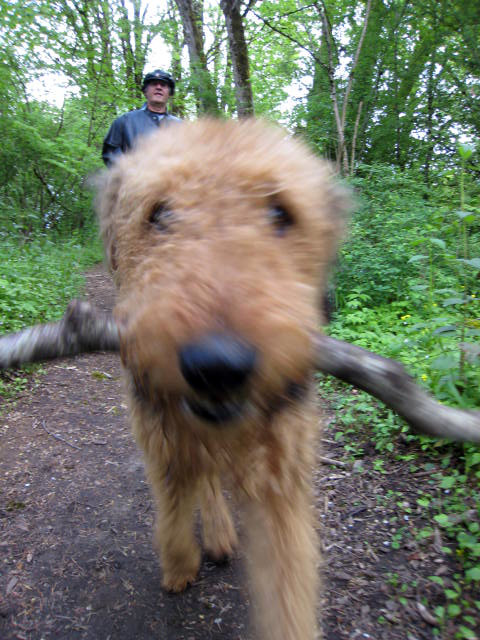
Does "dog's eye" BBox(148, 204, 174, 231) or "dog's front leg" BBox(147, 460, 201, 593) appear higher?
"dog's eye" BBox(148, 204, 174, 231)

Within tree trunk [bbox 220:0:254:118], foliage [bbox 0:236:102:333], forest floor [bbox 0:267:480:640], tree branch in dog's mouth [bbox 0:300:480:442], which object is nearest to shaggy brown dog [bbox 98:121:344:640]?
tree branch in dog's mouth [bbox 0:300:480:442]

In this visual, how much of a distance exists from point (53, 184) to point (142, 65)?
4765mm

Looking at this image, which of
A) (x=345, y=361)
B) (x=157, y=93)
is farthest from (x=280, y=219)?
(x=157, y=93)

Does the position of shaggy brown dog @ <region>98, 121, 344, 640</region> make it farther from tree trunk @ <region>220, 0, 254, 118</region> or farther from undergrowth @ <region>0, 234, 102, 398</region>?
tree trunk @ <region>220, 0, 254, 118</region>

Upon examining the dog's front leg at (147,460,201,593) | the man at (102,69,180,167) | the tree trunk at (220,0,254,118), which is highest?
the tree trunk at (220,0,254,118)

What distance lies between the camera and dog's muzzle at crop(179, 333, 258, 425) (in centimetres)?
81

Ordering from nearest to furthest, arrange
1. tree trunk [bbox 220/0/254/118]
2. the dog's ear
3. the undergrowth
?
the dog's ear
the undergrowth
tree trunk [bbox 220/0/254/118]

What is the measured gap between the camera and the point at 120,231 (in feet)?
4.70

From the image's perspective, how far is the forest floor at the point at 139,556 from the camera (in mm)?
1871

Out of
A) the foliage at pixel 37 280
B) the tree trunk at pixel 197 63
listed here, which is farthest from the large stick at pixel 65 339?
the tree trunk at pixel 197 63

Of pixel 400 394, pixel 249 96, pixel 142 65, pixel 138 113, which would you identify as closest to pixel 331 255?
pixel 400 394

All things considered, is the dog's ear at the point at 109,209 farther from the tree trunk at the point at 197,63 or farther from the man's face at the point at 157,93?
the tree trunk at the point at 197,63

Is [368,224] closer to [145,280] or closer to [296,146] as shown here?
[296,146]

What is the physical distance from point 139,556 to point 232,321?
6.51ft
